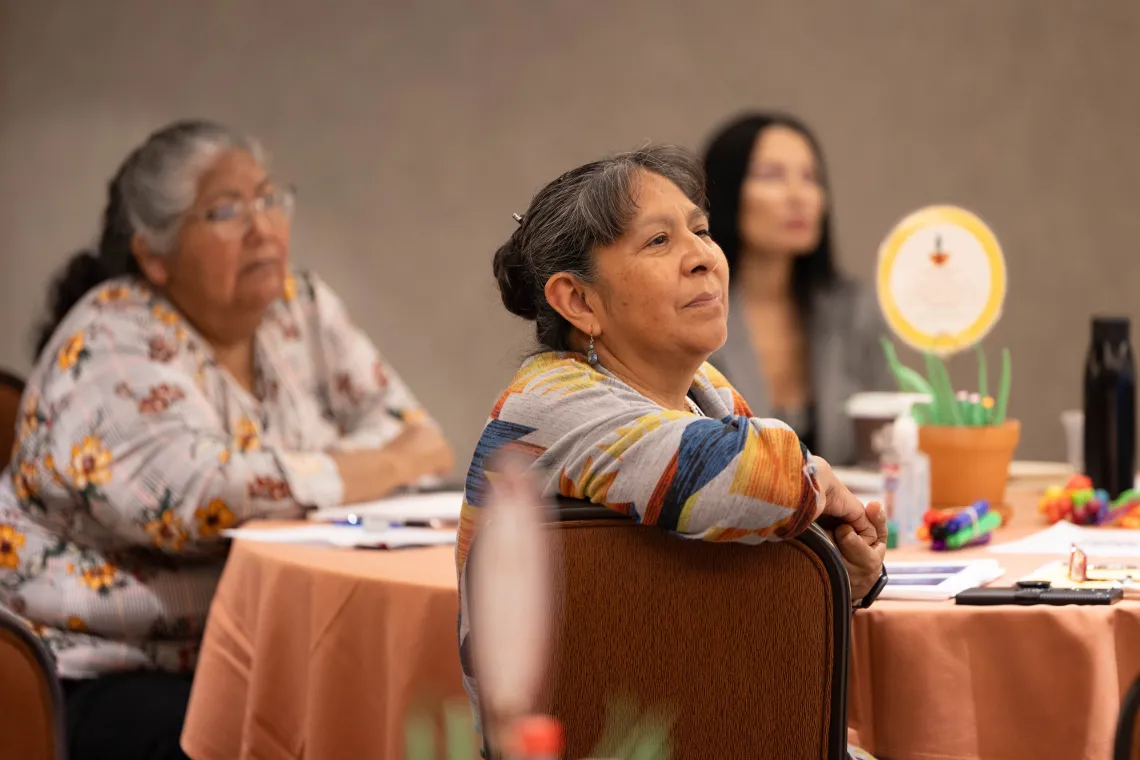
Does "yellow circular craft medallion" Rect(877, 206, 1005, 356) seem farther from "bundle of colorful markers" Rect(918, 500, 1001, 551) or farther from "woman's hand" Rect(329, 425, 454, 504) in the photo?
"woman's hand" Rect(329, 425, 454, 504)

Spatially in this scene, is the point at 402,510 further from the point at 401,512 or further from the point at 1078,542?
the point at 1078,542

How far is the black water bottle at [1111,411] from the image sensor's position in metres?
2.77

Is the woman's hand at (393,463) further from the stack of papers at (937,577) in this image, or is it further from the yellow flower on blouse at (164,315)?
the stack of papers at (937,577)

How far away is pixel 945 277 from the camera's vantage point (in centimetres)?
293

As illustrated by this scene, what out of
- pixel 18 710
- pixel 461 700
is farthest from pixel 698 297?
pixel 18 710

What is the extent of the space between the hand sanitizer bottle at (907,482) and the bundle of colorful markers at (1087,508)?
247mm

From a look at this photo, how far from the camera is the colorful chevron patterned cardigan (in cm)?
138

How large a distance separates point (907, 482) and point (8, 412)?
219 centimetres

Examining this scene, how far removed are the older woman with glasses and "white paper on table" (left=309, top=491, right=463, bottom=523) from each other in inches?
1.7

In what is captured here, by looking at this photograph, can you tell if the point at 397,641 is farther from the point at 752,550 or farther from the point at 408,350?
the point at 408,350

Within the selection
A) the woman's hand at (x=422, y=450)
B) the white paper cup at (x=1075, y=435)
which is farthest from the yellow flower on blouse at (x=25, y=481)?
the white paper cup at (x=1075, y=435)

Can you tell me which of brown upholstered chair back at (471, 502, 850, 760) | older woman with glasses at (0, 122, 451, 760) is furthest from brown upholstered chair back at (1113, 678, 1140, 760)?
older woman with glasses at (0, 122, 451, 760)

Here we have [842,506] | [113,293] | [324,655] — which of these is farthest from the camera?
[113,293]

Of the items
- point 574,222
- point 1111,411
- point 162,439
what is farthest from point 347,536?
point 1111,411
